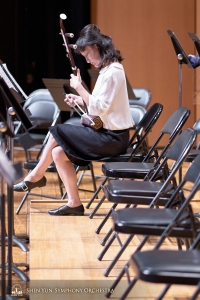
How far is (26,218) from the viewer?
5.00 m

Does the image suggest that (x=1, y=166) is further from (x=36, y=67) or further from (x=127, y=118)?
(x=36, y=67)

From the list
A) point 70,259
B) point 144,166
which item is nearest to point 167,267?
point 70,259

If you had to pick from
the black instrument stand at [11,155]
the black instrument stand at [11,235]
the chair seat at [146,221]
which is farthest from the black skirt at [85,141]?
the chair seat at [146,221]

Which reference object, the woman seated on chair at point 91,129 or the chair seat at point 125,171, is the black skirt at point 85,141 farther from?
the chair seat at point 125,171

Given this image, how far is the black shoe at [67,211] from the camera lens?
14.8 feet

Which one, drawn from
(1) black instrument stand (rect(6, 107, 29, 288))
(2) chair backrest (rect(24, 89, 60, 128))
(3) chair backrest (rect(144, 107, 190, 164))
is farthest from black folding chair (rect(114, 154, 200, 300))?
(2) chair backrest (rect(24, 89, 60, 128))

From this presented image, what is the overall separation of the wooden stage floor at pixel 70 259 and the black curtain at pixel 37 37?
3762mm

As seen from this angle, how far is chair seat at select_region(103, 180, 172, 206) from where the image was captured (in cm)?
326

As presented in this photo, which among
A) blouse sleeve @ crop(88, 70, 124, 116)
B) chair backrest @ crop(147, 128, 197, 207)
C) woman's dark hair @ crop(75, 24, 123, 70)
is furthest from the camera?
woman's dark hair @ crop(75, 24, 123, 70)

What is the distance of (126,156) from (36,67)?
4.17 meters

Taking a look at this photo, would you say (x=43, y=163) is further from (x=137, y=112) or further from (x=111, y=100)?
(x=137, y=112)

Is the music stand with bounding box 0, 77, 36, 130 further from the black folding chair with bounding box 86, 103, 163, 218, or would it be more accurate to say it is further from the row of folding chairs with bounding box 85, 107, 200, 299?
the black folding chair with bounding box 86, 103, 163, 218

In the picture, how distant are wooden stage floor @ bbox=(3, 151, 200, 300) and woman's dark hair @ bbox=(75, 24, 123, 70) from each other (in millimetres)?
1098

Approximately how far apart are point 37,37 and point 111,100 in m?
4.24
